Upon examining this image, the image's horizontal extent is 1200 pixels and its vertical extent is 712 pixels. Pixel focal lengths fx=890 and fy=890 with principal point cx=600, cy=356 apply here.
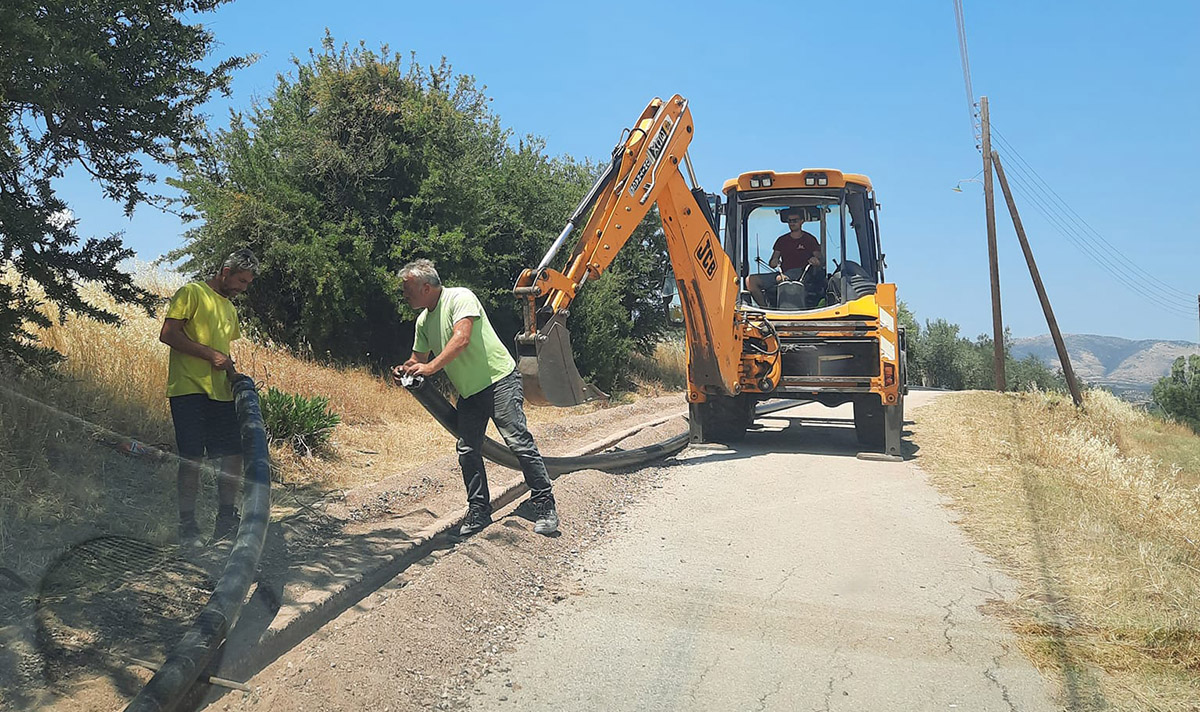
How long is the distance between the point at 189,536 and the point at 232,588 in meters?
1.63

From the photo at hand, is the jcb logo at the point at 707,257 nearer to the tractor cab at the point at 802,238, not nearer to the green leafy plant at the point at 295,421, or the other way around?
the tractor cab at the point at 802,238

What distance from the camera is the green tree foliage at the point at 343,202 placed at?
1429 centimetres

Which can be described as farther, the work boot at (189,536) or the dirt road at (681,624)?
the work boot at (189,536)

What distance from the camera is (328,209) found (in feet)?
49.4

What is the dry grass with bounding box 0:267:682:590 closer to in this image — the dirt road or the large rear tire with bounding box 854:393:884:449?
the dirt road

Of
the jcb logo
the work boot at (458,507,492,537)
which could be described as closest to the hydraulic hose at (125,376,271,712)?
the work boot at (458,507,492,537)

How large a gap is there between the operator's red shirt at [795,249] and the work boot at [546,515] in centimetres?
650

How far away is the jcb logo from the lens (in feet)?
34.3

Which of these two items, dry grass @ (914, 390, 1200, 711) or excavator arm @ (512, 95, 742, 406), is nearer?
dry grass @ (914, 390, 1200, 711)

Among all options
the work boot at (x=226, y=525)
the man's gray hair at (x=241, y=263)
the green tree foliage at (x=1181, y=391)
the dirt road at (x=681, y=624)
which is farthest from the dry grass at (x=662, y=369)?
the green tree foliage at (x=1181, y=391)

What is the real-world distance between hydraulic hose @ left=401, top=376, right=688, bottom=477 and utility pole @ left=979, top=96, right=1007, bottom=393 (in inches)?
669

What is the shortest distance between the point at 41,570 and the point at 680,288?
7121mm

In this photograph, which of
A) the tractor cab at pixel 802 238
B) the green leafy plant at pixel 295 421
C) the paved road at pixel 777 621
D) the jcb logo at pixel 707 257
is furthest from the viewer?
the tractor cab at pixel 802 238

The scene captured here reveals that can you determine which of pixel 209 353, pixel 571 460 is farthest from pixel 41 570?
pixel 571 460
